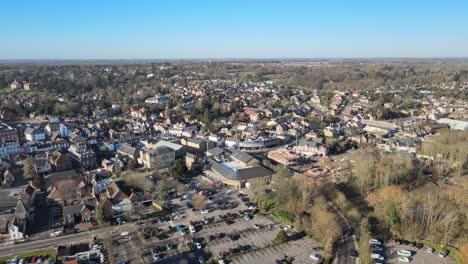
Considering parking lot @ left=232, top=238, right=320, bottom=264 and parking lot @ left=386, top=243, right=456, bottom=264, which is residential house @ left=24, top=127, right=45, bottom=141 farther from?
parking lot @ left=386, top=243, right=456, bottom=264

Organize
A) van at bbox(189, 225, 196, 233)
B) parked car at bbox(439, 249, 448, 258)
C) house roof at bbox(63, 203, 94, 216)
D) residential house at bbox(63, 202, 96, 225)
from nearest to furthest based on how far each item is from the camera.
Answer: parked car at bbox(439, 249, 448, 258)
van at bbox(189, 225, 196, 233)
residential house at bbox(63, 202, 96, 225)
house roof at bbox(63, 203, 94, 216)

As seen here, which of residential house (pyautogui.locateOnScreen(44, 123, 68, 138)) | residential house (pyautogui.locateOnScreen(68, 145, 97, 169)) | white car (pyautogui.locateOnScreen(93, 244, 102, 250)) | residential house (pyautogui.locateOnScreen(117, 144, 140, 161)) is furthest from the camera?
residential house (pyautogui.locateOnScreen(44, 123, 68, 138))

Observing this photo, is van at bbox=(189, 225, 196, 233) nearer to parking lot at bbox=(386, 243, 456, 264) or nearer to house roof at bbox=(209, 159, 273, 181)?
house roof at bbox=(209, 159, 273, 181)

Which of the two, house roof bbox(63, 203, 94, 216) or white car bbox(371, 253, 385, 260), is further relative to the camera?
house roof bbox(63, 203, 94, 216)

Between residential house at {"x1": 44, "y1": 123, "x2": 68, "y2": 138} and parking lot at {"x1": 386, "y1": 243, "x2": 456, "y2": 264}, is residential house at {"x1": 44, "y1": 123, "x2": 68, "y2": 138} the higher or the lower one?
the higher one

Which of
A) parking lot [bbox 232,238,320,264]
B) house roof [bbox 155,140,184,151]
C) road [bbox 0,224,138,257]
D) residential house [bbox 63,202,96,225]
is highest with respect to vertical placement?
house roof [bbox 155,140,184,151]

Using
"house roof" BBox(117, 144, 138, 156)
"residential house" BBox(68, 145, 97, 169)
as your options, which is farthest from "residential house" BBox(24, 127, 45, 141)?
"house roof" BBox(117, 144, 138, 156)

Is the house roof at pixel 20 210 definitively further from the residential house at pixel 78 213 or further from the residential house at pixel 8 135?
the residential house at pixel 8 135
